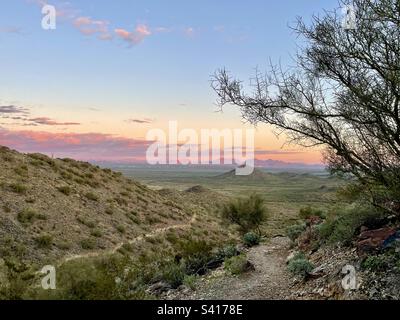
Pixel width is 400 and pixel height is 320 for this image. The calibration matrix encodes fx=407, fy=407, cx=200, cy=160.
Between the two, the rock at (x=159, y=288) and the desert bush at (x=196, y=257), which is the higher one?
the desert bush at (x=196, y=257)

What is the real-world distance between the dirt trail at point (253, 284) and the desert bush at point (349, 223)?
189 cm

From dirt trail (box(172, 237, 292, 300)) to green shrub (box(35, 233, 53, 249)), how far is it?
9784 millimetres

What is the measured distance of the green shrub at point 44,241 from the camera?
1955 centimetres

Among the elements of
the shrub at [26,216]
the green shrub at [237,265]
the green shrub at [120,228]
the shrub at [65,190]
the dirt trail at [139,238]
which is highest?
the shrub at [65,190]

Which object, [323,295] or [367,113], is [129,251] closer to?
[323,295]

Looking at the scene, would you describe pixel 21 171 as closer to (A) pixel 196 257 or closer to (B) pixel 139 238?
(B) pixel 139 238

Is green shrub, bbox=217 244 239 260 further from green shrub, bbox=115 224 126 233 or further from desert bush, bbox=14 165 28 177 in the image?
desert bush, bbox=14 165 28 177

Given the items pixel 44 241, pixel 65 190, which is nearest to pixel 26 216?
pixel 44 241

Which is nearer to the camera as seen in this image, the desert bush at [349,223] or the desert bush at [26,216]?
the desert bush at [349,223]

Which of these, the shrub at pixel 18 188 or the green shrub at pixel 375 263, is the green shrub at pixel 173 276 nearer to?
the green shrub at pixel 375 263

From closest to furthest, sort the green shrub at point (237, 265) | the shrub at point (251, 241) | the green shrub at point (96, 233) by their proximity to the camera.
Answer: the green shrub at point (237, 265), the shrub at point (251, 241), the green shrub at point (96, 233)

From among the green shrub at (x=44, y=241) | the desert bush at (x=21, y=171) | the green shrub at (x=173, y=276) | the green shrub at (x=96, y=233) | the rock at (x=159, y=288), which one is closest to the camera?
the rock at (x=159, y=288)

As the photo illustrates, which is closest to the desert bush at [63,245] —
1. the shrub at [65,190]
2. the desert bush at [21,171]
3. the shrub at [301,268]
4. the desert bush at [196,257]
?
the desert bush at [196,257]

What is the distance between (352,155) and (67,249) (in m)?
15.3
